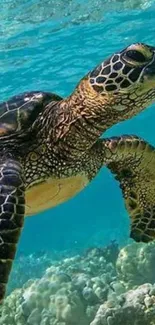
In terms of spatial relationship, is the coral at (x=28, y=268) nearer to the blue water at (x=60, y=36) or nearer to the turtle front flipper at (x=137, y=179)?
the blue water at (x=60, y=36)

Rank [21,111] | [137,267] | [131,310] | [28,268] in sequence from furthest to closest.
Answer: [28,268] → [137,267] → [131,310] → [21,111]

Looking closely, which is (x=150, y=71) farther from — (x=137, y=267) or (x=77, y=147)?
(x=137, y=267)

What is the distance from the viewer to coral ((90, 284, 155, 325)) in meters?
6.07

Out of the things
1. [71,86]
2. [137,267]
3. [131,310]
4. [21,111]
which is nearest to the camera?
[21,111]

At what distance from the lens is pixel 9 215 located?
3.06m

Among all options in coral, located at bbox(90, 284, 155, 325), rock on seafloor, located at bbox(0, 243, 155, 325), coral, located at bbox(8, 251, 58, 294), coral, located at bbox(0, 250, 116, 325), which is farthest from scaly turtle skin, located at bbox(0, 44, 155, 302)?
coral, located at bbox(8, 251, 58, 294)

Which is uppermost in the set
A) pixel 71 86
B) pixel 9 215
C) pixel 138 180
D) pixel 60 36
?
pixel 71 86

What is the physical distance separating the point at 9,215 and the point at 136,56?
1.76 metres

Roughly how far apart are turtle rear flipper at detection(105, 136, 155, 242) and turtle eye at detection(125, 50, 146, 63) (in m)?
1.40

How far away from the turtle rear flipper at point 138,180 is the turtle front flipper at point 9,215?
1860 millimetres

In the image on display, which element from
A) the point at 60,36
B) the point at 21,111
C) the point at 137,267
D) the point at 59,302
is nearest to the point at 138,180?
the point at 21,111

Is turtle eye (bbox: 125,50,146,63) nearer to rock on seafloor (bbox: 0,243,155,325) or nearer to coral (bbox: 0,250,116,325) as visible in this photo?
rock on seafloor (bbox: 0,243,155,325)

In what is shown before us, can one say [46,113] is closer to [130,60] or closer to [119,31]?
[130,60]

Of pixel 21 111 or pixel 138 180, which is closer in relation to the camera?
pixel 21 111
